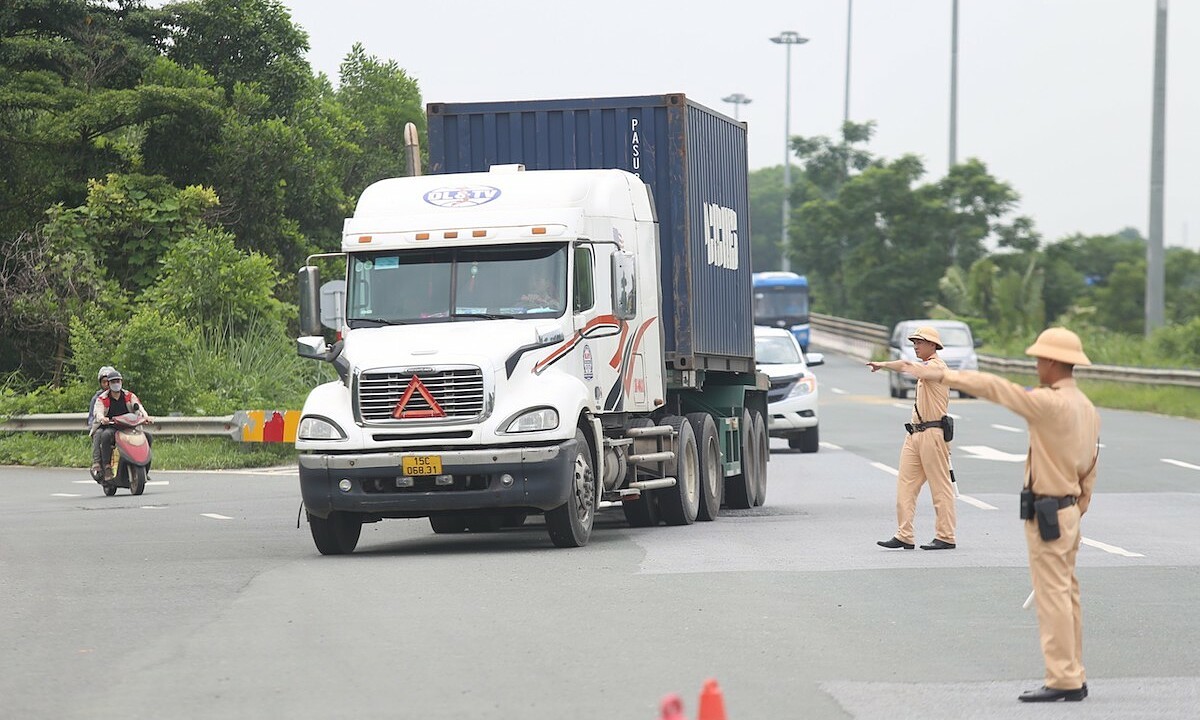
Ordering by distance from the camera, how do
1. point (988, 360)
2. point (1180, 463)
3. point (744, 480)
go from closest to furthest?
point (744, 480) < point (1180, 463) < point (988, 360)

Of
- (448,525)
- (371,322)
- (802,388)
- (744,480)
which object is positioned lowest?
(448,525)

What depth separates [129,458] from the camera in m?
23.6

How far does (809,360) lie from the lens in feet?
102

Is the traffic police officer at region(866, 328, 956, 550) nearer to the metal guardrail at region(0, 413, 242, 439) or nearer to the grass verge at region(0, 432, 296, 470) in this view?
the metal guardrail at region(0, 413, 242, 439)

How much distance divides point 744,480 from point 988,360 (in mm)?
40454

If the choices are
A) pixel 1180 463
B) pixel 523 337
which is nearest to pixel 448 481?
pixel 523 337

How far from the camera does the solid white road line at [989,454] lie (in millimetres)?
28981

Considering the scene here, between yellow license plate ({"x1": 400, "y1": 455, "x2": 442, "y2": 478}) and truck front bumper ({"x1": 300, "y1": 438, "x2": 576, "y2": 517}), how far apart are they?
4 cm

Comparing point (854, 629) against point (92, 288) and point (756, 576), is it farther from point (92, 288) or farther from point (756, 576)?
point (92, 288)

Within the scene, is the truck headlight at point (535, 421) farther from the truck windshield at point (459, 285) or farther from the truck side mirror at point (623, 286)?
the truck side mirror at point (623, 286)

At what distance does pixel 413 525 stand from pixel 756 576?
677cm

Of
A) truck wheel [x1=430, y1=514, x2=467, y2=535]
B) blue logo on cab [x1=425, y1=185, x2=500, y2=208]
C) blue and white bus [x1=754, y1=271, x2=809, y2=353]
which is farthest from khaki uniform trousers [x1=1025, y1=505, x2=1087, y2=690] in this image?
blue and white bus [x1=754, y1=271, x2=809, y2=353]

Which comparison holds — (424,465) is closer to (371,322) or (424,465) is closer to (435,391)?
(435,391)

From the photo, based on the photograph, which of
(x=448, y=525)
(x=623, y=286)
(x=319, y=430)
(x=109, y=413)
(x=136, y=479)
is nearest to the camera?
(x=319, y=430)
